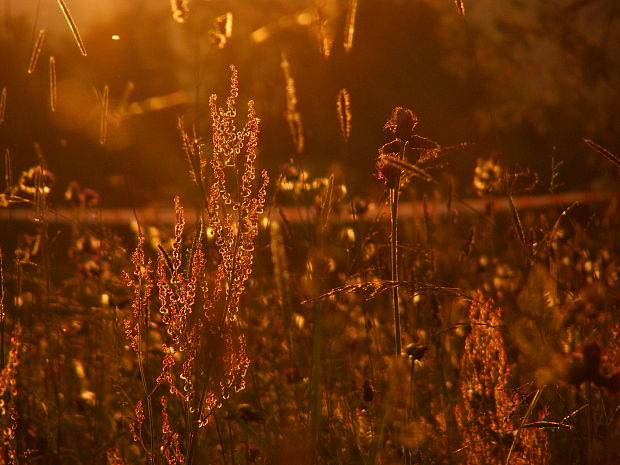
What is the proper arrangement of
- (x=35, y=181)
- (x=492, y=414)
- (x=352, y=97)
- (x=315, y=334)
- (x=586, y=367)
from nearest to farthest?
(x=586, y=367)
(x=315, y=334)
(x=492, y=414)
(x=35, y=181)
(x=352, y=97)

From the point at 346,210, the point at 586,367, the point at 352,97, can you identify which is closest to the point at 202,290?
the point at 586,367

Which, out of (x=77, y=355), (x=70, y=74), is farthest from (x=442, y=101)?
(x=77, y=355)

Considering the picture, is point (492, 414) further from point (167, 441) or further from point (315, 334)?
point (167, 441)

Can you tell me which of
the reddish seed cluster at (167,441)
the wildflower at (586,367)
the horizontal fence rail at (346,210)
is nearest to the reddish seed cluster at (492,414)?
the horizontal fence rail at (346,210)

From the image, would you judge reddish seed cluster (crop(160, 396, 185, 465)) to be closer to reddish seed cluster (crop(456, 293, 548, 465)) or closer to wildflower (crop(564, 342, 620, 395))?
reddish seed cluster (crop(456, 293, 548, 465))

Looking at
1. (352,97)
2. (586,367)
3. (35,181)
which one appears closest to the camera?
(586,367)

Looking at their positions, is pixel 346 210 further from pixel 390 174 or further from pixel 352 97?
pixel 352 97

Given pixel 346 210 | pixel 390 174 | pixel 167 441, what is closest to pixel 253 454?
pixel 167 441

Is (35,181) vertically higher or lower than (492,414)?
higher

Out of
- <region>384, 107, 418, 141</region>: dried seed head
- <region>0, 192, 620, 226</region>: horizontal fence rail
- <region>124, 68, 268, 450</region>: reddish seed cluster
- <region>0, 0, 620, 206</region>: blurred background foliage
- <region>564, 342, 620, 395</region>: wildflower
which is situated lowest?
<region>564, 342, 620, 395</region>: wildflower

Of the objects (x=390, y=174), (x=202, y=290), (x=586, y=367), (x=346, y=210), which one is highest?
(x=346, y=210)

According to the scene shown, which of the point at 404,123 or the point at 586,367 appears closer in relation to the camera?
the point at 586,367

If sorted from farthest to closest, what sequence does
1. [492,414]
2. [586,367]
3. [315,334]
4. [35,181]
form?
[35,181], [492,414], [315,334], [586,367]

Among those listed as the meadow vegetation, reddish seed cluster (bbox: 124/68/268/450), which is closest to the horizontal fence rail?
the meadow vegetation
